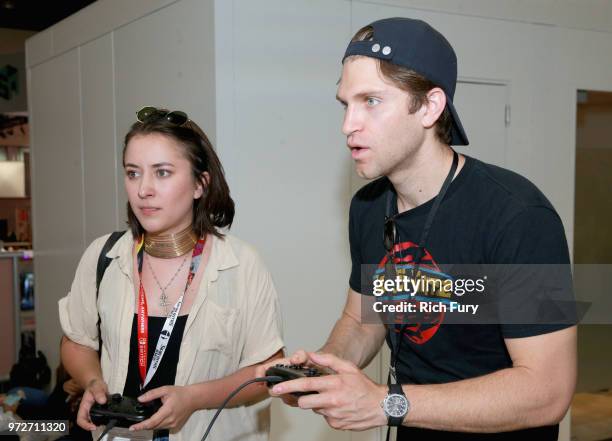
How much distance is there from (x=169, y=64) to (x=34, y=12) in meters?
7.86

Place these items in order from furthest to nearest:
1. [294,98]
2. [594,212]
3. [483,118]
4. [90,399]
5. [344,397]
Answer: [594,212] → [483,118] → [294,98] → [90,399] → [344,397]

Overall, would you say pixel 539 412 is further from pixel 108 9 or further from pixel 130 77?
pixel 108 9

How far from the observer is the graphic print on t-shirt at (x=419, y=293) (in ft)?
5.72

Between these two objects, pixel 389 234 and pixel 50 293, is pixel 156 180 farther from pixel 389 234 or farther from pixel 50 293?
pixel 50 293

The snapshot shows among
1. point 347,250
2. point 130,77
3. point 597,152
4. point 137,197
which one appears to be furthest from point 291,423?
point 597,152

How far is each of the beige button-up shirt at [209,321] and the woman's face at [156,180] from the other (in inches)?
6.5

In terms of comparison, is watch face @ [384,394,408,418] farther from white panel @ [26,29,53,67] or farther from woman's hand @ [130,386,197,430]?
white panel @ [26,29,53,67]

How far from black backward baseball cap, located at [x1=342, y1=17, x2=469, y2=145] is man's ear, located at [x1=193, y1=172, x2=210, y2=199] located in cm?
67

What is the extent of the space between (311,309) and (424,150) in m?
1.66

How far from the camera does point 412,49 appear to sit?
1722 millimetres

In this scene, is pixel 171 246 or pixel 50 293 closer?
pixel 171 246

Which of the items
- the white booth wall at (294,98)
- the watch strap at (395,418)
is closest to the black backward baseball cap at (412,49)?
the watch strap at (395,418)

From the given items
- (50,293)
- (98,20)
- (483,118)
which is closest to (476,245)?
(483,118)

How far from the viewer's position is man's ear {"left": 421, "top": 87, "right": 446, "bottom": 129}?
1.76 m
